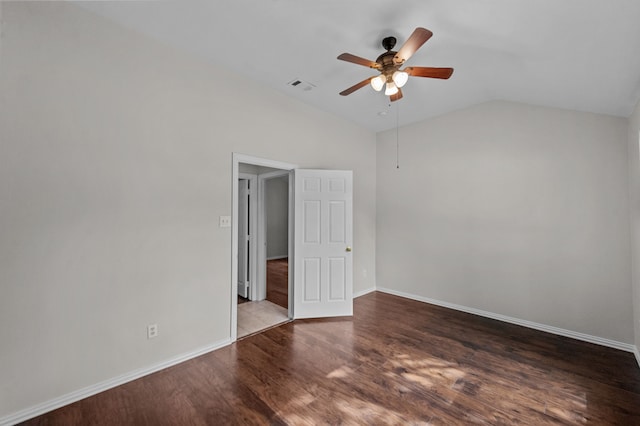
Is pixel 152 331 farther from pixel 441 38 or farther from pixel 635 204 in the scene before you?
pixel 635 204

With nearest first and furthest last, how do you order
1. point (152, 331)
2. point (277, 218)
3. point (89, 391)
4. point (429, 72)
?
point (89, 391) < point (429, 72) < point (152, 331) < point (277, 218)

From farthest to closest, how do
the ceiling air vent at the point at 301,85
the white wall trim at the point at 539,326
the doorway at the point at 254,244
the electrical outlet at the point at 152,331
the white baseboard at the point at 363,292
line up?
the white baseboard at the point at 363,292
the doorway at the point at 254,244
the ceiling air vent at the point at 301,85
the white wall trim at the point at 539,326
the electrical outlet at the point at 152,331

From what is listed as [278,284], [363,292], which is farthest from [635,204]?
[278,284]

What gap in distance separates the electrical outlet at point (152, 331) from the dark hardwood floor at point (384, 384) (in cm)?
35

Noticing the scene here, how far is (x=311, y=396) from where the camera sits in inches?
82.3

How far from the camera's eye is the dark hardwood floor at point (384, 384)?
6.21 feet

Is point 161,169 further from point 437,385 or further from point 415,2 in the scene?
Result: point 437,385

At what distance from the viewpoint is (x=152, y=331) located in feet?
7.98

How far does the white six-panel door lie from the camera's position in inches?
145

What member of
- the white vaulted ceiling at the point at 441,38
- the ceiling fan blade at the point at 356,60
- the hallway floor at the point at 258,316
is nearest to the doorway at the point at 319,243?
the hallway floor at the point at 258,316

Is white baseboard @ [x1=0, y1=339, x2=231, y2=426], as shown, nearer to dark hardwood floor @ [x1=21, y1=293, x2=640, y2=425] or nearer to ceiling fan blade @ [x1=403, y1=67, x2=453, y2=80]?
dark hardwood floor @ [x1=21, y1=293, x2=640, y2=425]

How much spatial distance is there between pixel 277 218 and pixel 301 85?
20.3ft

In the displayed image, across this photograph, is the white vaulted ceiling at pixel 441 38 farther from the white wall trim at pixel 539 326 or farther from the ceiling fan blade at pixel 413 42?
the white wall trim at pixel 539 326

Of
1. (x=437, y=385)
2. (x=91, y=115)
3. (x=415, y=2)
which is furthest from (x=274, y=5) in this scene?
(x=437, y=385)
